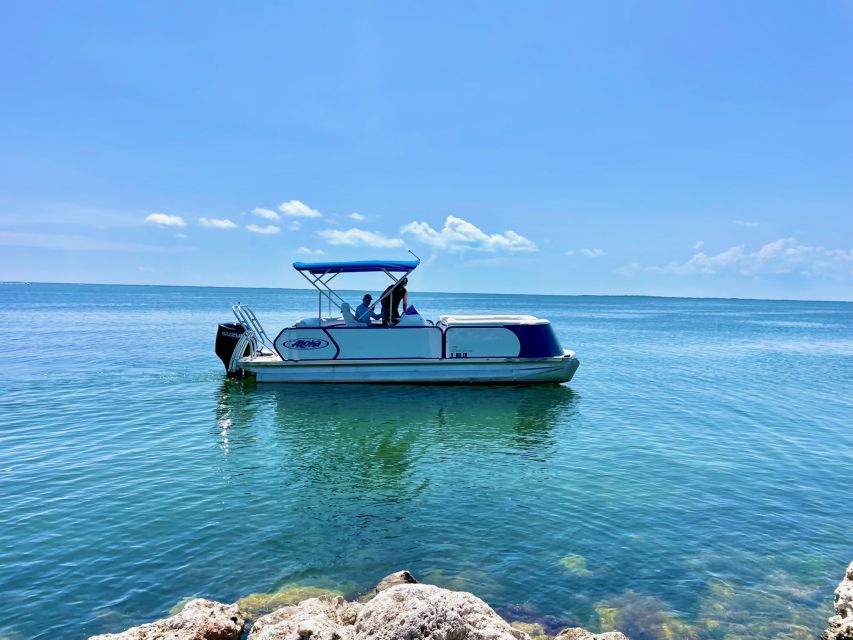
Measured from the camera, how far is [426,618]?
177 inches

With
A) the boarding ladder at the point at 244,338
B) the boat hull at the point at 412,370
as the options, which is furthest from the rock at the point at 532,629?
the boarding ladder at the point at 244,338

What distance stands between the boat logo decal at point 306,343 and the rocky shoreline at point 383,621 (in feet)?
41.3

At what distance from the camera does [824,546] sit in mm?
8156

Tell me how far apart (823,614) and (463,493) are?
536 centimetres

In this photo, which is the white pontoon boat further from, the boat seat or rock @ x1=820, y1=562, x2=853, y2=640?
rock @ x1=820, y1=562, x2=853, y2=640

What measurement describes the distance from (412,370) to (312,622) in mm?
13824

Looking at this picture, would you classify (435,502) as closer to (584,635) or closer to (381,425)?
(584,635)

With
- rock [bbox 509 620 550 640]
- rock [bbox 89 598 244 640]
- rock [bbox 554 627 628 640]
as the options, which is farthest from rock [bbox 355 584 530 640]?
rock [bbox 89 598 244 640]

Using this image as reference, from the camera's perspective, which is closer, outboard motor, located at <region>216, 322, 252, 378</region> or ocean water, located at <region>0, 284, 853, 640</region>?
ocean water, located at <region>0, 284, 853, 640</region>

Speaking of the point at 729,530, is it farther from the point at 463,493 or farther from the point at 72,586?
the point at 72,586

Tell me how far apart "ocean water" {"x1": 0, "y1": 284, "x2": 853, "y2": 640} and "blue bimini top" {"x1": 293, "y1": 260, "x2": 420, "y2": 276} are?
4.14 meters

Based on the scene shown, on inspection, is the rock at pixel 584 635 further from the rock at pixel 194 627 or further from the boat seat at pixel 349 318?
the boat seat at pixel 349 318

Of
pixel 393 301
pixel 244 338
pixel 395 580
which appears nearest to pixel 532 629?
pixel 395 580

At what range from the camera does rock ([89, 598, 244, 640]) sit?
5176 mm
